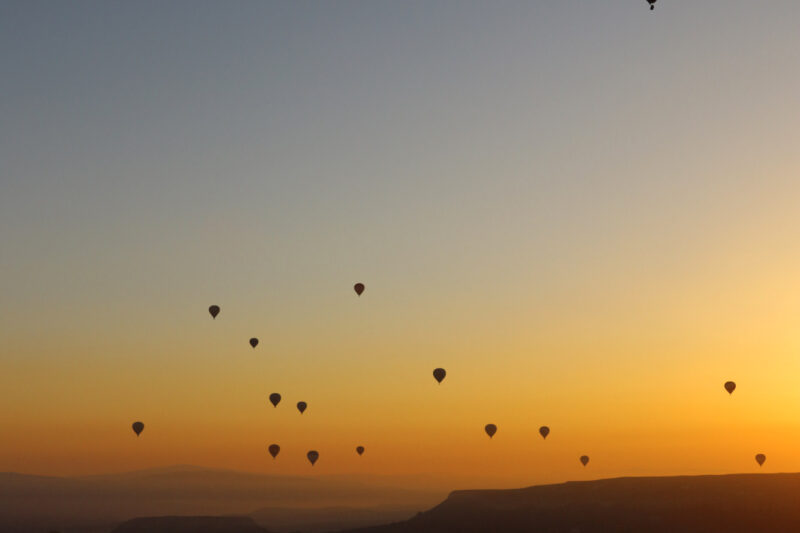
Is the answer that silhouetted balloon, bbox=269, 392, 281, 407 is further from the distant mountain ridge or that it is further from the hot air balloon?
the distant mountain ridge

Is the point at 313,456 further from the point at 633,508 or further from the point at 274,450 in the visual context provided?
the point at 633,508

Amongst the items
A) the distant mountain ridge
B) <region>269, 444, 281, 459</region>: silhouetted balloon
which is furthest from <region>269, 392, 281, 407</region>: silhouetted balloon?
the distant mountain ridge

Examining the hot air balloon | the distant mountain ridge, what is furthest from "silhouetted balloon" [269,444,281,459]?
the distant mountain ridge

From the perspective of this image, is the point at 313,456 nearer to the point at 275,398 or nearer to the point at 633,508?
the point at 275,398

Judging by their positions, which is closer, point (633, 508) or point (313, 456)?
point (313, 456)

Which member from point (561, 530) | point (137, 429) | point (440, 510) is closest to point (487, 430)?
point (137, 429)

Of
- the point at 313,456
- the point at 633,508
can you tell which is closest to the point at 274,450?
the point at 313,456

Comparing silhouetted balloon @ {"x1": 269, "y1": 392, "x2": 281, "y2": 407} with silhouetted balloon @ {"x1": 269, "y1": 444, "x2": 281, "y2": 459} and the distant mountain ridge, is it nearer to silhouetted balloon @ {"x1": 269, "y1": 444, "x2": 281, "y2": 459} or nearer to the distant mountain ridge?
silhouetted balloon @ {"x1": 269, "y1": 444, "x2": 281, "y2": 459}

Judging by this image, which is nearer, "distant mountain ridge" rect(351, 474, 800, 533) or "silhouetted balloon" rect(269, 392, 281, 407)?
"silhouetted balloon" rect(269, 392, 281, 407)

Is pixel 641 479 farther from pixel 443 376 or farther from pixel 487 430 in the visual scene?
pixel 443 376

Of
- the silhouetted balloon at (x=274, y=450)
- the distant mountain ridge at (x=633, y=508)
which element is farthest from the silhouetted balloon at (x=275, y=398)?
the distant mountain ridge at (x=633, y=508)
